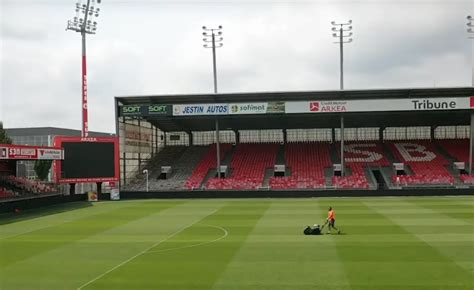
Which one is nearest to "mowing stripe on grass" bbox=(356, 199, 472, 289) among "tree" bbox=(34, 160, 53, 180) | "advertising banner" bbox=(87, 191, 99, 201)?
"advertising banner" bbox=(87, 191, 99, 201)

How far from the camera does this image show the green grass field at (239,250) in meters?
16.3

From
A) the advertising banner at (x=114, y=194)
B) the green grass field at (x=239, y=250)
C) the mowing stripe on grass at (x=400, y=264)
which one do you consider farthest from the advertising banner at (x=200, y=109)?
the mowing stripe on grass at (x=400, y=264)

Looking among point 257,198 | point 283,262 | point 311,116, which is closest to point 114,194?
point 257,198

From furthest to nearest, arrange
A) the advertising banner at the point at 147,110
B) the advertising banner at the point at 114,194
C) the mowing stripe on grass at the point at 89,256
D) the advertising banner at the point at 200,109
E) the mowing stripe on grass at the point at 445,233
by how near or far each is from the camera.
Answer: the advertising banner at the point at 147,110 < the advertising banner at the point at 200,109 < the advertising banner at the point at 114,194 < the mowing stripe on grass at the point at 445,233 < the mowing stripe on grass at the point at 89,256

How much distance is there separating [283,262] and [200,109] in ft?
125

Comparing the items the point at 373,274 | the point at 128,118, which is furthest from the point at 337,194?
the point at 373,274

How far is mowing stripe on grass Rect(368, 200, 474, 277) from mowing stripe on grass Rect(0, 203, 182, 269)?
17802 mm

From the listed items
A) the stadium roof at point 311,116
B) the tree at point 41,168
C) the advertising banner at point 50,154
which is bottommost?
the tree at point 41,168

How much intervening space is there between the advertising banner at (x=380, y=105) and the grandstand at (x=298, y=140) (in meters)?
0.11

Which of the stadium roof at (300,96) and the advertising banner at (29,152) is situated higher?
the stadium roof at (300,96)

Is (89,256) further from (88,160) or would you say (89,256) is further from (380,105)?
(380,105)

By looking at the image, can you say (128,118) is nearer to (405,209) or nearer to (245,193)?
(245,193)

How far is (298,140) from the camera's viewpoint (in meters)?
67.1

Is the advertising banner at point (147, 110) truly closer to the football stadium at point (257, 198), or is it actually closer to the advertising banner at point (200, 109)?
the football stadium at point (257, 198)
